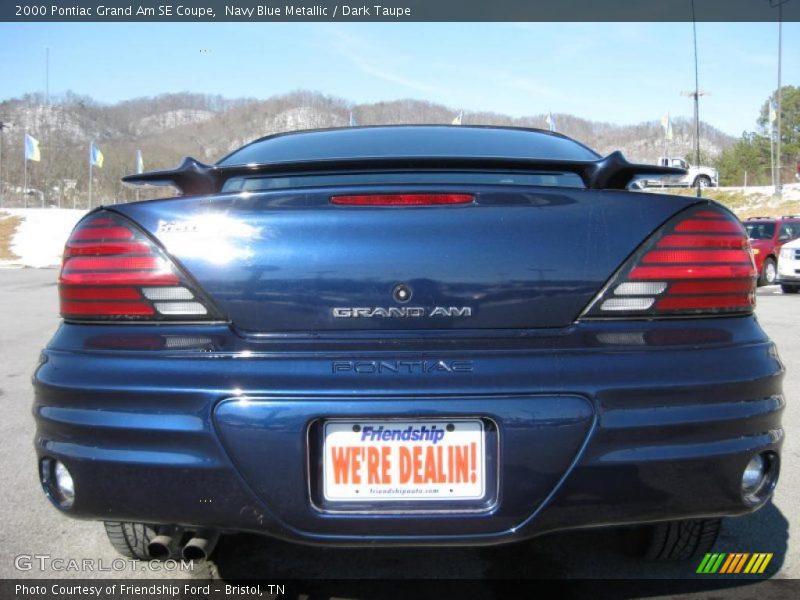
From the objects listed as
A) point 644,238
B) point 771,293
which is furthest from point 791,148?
point 644,238

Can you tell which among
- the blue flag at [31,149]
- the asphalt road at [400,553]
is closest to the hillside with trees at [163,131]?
the blue flag at [31,149]

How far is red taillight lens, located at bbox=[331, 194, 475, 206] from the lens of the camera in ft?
5.77

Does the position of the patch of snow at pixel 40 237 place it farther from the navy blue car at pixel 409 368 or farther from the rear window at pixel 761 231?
the navy blue car at pixel 409 368

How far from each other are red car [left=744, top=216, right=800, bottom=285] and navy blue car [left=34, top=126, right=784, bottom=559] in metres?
14.7

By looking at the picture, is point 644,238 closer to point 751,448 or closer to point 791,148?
point 751,448

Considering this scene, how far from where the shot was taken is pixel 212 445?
1.64m

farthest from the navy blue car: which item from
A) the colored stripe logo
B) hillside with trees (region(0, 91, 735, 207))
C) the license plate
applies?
hillside with trees (region(0, 91, 735, 207))

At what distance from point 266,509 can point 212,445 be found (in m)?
0.20

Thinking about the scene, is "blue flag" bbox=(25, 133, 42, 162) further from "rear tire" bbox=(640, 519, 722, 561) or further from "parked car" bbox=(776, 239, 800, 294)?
"rear tire" bbox=(640, 519, 722, 561)

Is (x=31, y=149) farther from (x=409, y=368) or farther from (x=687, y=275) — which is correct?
(x=687, y=275)

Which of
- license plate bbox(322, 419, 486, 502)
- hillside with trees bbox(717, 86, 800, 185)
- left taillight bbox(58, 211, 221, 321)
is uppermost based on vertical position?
hillside with trees bbox(717, 86, 800, 185)

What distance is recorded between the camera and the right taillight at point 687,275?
68.3 inches

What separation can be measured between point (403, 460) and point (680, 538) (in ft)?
3.44

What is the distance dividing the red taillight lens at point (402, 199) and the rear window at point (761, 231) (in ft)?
51.6
